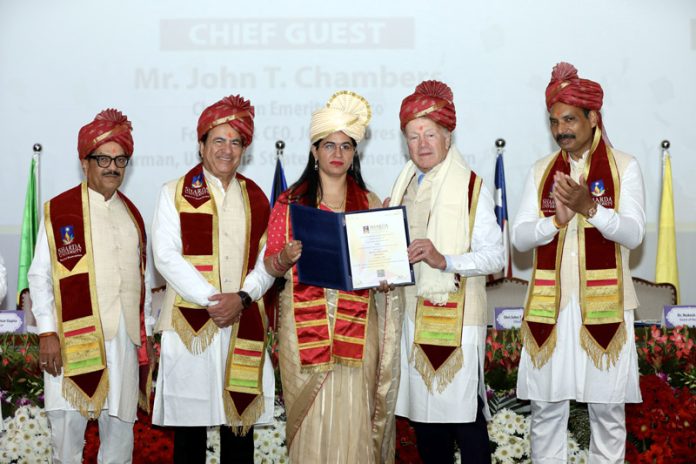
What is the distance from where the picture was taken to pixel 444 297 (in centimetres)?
389

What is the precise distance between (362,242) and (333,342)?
46 centimetres

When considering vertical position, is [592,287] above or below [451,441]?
above

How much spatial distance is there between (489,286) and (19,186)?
412 centimetres

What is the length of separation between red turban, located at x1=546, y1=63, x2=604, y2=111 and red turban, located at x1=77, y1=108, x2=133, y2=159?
196 centimetres

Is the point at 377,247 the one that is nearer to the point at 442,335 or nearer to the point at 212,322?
the point at 442,335

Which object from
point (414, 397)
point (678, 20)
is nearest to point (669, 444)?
point (414, 397)

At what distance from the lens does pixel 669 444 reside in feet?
14.7

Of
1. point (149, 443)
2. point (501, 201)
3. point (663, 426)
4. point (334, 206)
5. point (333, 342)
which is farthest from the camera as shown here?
point (501, 201)

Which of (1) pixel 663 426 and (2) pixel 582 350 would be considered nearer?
(2) pixel 582 350

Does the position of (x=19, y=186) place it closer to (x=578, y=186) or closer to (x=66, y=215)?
(x=66, y=215)

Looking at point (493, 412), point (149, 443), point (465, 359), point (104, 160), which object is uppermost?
point (104, 160)

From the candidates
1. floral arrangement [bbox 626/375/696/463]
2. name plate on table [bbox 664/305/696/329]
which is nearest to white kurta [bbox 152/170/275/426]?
floral arrangement [bbox 626/375/696/463]

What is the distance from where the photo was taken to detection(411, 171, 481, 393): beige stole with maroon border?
3875mm

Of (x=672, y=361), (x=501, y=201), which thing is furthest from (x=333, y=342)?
(x=501, y=201)
